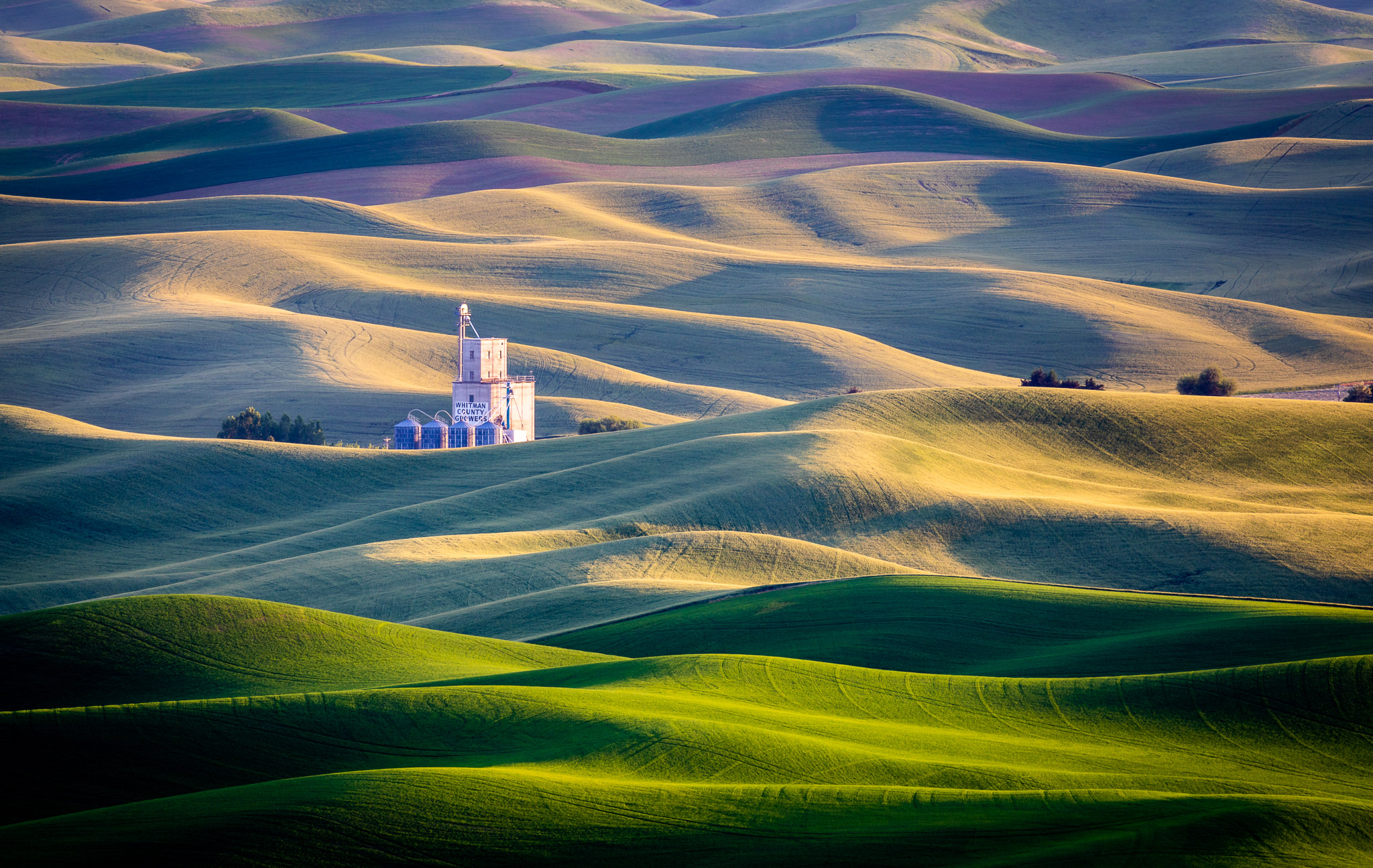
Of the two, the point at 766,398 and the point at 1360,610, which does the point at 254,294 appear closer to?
the point at 766,398

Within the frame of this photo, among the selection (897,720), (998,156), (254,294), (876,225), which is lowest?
(897,720)

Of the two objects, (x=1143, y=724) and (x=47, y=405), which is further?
(x=47, y=405)

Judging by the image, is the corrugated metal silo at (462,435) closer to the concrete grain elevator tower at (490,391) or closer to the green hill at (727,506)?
the concrete grain elevator tower at (490,391)

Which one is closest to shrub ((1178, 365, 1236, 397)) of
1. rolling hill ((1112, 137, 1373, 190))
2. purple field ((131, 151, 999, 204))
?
rolling hill ((1112, 137, 1373, 190))

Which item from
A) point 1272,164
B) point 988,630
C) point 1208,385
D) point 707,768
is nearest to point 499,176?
point 1272,164

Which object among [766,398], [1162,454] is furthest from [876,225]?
[1162,454]

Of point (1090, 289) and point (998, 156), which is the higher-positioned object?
point (998, 156)
